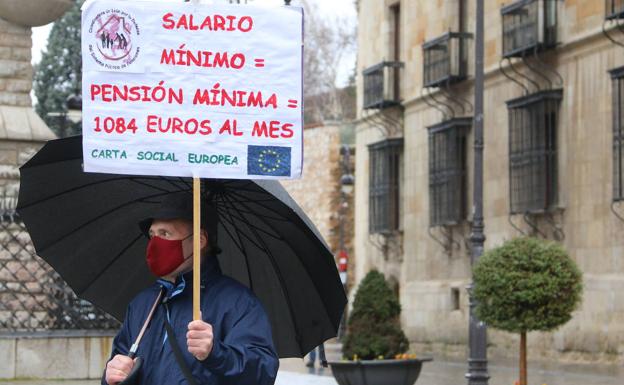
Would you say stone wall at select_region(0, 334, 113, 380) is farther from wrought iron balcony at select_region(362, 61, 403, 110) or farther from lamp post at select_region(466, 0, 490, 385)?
wrought iron balcony at select_region(362, 61, 403, 110)

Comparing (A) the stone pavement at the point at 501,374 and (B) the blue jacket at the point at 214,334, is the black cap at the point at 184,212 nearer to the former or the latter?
(B) the blue jacket at the point at 214,334

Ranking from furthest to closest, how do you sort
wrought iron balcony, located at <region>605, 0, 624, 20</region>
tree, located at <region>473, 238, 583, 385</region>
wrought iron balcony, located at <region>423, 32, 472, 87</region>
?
wrought iron balcony, located at <region>423, 32, 472, 87</region>, wrought iron balcony, located at <region>605, 0, 624, 20</region>, tree, located at <region>473, 238, 583, 385</region>

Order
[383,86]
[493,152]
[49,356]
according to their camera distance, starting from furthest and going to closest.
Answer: [383,86] → [493,152] → [49,356]

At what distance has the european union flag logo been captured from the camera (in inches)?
247

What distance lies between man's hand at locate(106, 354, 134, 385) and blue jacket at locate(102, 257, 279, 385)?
0.07m

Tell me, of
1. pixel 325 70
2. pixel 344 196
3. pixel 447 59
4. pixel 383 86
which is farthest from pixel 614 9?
pixel 325 70

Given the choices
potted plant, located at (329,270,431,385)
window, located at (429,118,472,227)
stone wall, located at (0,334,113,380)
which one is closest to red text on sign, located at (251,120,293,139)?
stone wall, located at (0,334,113,380)

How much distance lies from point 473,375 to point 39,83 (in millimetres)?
36073

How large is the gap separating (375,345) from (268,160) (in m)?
14.4

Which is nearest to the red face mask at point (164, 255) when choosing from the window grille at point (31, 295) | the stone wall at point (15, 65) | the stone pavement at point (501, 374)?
the window grille at point (31, 295)

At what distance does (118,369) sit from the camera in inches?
239

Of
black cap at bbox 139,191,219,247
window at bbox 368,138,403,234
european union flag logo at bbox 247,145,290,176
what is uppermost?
window at bbox 368,138,403,234

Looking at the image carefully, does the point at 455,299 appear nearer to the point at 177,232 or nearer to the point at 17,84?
the point at 17,84

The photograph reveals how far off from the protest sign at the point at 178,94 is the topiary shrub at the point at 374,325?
561 inches
